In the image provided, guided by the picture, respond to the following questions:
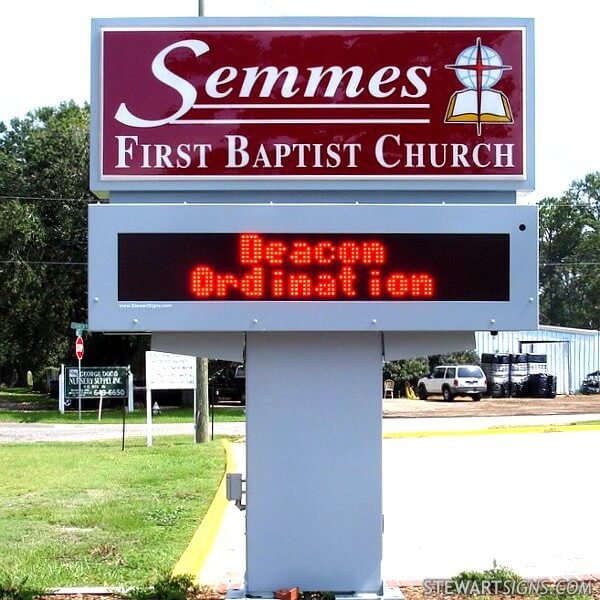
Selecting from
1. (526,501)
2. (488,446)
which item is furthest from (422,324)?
(488,446)

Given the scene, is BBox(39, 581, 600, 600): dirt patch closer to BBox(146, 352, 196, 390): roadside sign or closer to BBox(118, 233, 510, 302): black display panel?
BBox(118, 233, 510, 302): black display panel

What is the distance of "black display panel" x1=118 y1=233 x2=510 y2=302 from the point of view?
6508mm

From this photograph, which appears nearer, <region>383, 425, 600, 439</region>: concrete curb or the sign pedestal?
the sign pedestal

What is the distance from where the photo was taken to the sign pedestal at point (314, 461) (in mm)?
6984

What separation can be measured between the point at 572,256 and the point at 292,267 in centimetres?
9369

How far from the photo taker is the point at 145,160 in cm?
685

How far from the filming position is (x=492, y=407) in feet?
124

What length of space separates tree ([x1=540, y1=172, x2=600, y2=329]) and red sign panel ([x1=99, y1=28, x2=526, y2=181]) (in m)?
88.4

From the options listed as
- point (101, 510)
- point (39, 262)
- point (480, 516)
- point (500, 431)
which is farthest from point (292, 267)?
point (39, 262)

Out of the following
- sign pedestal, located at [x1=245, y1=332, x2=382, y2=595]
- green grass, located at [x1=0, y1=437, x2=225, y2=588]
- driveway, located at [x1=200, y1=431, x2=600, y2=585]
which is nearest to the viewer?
sign pedestal, located at [x1=245, y1=332, x2=382, y2=595]

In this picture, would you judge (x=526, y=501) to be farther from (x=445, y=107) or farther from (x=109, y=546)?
(x=445, y=107)

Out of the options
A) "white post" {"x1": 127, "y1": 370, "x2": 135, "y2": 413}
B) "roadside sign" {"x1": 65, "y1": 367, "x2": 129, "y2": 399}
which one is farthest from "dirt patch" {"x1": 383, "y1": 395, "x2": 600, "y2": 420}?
"roadside sign" {"x1": 65, "y1": 367, "x2": 129, "y2": 399}

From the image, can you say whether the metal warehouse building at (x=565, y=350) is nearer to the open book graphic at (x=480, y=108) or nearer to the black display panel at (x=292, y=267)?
the open book graphic at (x=480, y=108)

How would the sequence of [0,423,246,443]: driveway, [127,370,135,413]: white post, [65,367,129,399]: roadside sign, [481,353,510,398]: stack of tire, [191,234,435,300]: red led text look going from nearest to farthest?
[191,234,435,300]: red led text, [0,423,246,443]: driveway, [65,367,129,399]: roadside sign, [127,370,135,413]: white post, [481,353,510,398]: stack of tire
